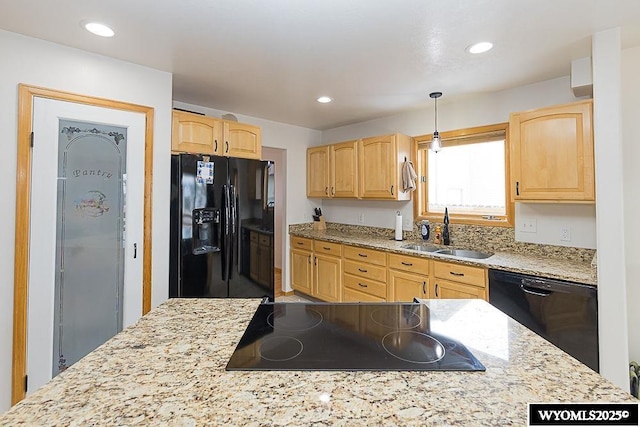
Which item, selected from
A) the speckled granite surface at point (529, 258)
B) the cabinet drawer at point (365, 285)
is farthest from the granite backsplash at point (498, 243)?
the cabinet drawer at point (365, 285)

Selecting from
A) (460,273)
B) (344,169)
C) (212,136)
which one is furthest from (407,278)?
(212,136)

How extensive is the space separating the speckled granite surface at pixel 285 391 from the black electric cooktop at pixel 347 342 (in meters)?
0.04

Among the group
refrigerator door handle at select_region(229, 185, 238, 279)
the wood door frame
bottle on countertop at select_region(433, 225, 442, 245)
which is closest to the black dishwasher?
bottle on countertop at select_region(433, 225, 442, 245)

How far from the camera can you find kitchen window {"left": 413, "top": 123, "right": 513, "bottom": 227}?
299cm

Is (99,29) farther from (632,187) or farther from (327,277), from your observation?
(632,187)

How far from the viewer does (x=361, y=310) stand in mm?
1291

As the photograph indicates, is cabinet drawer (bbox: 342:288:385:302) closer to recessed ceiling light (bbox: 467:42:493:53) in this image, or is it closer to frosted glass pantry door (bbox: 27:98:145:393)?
frosted glass pantry door (bbox: 27:98:145:393)

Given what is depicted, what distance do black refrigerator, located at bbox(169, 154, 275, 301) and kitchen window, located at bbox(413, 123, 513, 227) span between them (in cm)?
182

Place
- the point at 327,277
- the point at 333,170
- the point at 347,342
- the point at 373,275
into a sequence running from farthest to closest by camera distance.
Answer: the point at 333,170 → the point at 327,277 → the point at 373,275 → the point at 347,342

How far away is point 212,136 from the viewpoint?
114 inches

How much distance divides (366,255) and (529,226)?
1510 mm

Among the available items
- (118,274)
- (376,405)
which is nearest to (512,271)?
(376,405)

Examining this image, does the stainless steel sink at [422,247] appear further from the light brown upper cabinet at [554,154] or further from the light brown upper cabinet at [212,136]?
the light brown upper cabinet at [212,136]

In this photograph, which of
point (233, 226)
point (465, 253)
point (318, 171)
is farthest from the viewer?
point (318, 171)
